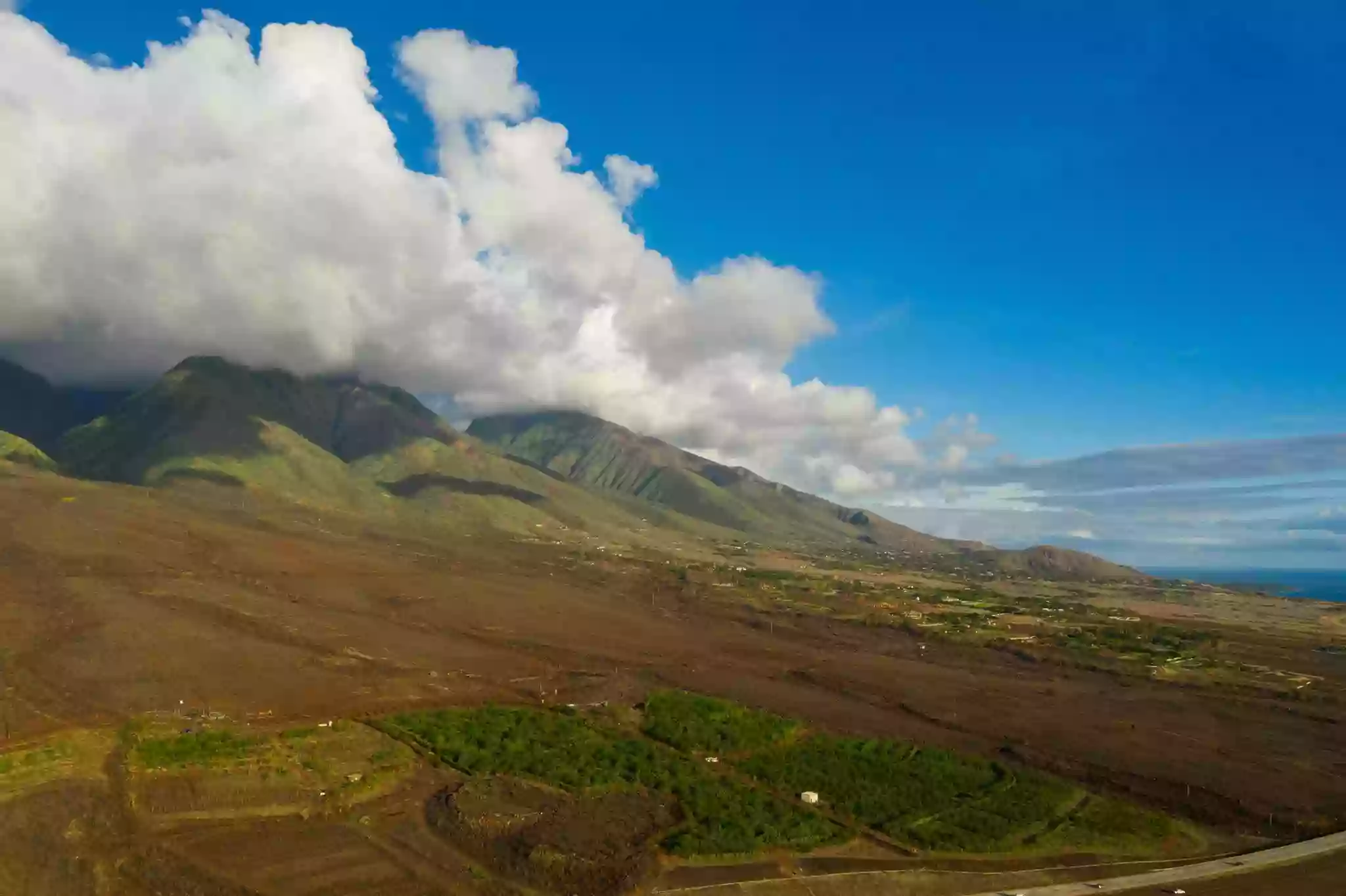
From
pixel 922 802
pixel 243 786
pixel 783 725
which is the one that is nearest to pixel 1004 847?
pixel 922 802

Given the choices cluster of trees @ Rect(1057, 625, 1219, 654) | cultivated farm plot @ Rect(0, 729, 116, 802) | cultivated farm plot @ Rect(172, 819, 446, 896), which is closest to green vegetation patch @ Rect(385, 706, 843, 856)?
cultivated farm plot @ Rect(172, 819, 446, 896)

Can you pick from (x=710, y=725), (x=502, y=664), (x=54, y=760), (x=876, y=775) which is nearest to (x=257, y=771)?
(x=54, y=760)

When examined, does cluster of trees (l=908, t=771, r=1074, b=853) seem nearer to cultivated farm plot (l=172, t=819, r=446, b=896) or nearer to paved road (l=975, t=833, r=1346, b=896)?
paved road (l=975, t=833, r=1346, b=896)

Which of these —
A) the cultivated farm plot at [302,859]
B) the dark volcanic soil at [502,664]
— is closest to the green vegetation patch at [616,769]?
the dark volcanic soil at [502,664]

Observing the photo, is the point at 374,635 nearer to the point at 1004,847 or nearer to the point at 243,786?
the point at 243,786

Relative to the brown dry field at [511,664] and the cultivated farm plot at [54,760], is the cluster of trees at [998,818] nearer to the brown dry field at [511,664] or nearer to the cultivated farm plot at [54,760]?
the brown dry field at [511,664]

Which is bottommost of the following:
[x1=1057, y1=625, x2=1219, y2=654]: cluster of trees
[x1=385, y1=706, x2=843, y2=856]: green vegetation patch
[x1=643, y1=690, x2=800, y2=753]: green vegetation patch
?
[x1=385, y1=706, x2=843, y2=856]: green vegetation patch
